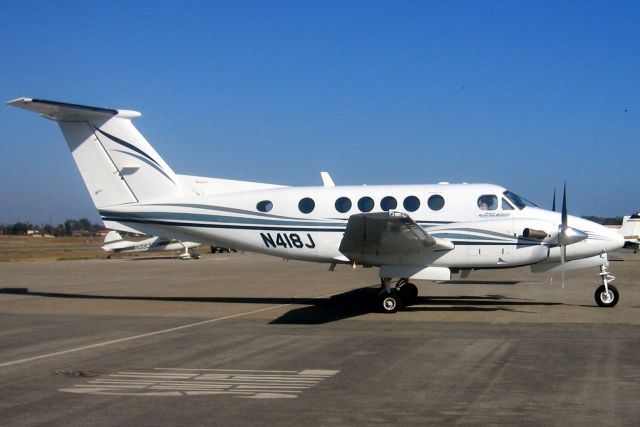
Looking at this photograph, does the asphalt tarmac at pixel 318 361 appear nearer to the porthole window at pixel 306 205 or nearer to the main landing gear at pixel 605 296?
the main landing gear at pixel 605 296

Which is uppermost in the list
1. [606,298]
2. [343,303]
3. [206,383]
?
[606,298]

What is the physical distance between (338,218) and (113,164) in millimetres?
5832

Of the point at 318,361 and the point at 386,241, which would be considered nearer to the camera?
the point at 318,361

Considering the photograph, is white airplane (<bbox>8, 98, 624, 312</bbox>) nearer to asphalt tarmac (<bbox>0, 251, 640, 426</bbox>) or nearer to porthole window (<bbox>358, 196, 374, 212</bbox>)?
porthole window (<bbox>358, 196, 374, 212</bbox>)

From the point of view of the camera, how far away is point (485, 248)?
15.2 metres

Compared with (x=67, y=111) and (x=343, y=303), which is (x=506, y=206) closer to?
(x=343, y=303)

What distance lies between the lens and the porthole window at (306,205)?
1661 cm

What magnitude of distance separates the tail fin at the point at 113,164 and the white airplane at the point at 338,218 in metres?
0.02

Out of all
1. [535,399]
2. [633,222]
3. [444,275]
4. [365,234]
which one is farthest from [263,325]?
[633,222]

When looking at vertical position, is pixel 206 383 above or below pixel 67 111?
below

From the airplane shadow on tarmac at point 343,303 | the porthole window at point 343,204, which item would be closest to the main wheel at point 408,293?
the airplane shadow on tarmac at point 343,303

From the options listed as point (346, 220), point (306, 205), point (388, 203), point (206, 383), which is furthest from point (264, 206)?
point (206, 383)

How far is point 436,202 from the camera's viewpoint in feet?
52.9

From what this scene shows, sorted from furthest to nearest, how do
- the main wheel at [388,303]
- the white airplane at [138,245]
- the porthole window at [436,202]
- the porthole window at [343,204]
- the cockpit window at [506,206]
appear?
the white airplane at [138,245] → the porthole window at [343,204] → the porthole window at [436,202] → the cockpit window at [506,206] → the main wheel at [388,303]
